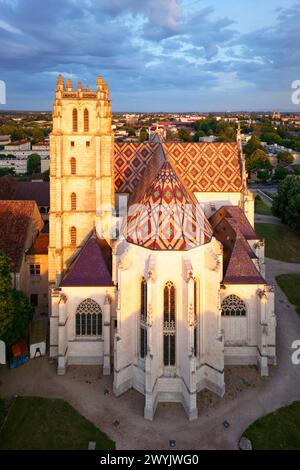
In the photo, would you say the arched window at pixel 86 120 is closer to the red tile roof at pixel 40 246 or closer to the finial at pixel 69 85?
the finial at pixel 69 85

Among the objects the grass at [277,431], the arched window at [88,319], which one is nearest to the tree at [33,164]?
the arched window at [88,319]

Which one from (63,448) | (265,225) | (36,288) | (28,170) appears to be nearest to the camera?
(63,448)

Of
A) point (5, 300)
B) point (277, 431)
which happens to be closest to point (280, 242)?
point (277, 431)

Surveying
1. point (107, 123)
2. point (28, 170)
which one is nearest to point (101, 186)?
point (107, 123)

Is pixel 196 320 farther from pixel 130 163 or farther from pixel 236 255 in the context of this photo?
pixel 130 163

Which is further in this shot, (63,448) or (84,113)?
(84,113)

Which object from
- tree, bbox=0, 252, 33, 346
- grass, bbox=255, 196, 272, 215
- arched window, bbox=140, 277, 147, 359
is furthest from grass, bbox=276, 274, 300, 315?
grass, bbox=255, 196, 272, 215

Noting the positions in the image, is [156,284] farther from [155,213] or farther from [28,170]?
[28,170]
